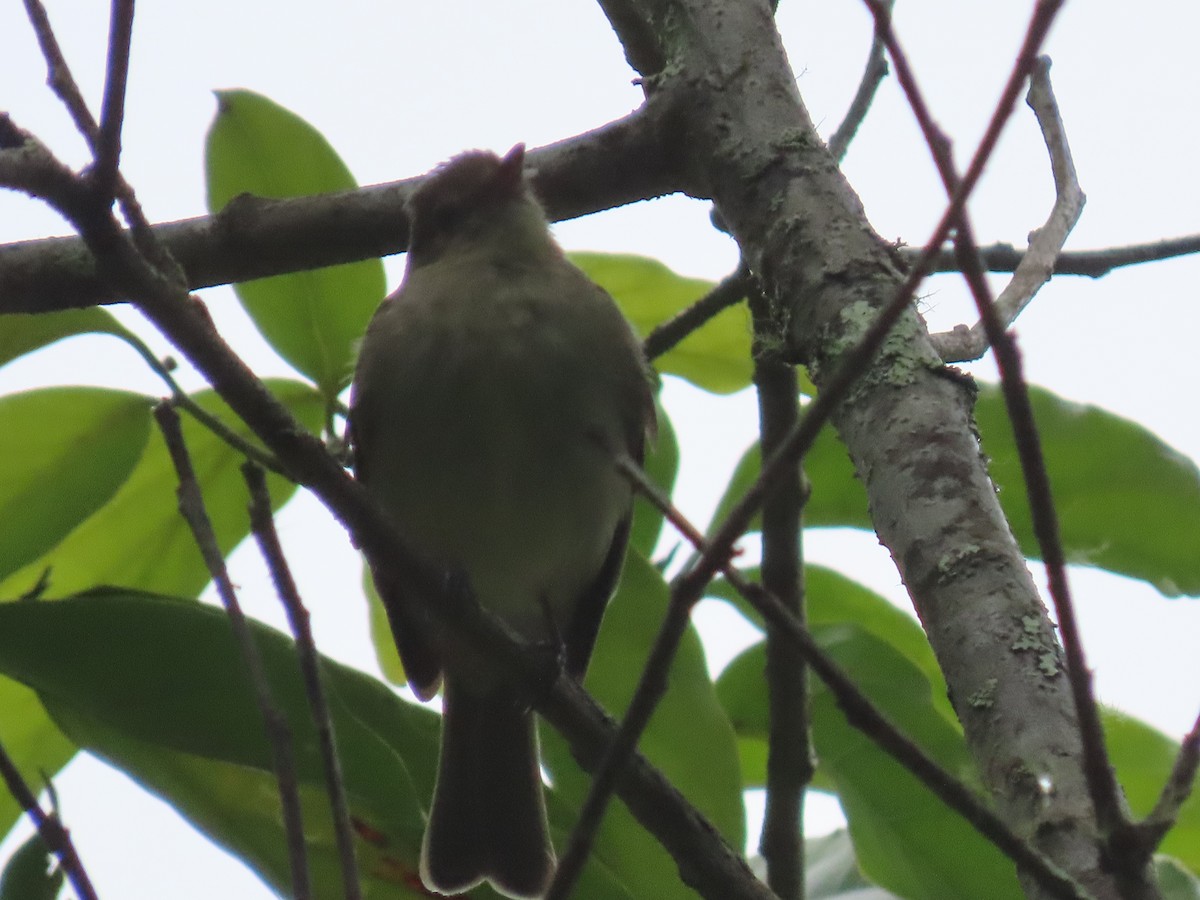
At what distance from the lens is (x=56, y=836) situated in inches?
65.2

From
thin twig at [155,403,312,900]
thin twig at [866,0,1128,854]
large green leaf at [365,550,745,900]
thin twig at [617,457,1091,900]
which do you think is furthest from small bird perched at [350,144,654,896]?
thin twig at [866,0,1128,854]

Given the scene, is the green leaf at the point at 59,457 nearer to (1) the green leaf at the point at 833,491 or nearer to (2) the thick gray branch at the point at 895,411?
(2) the thick gray branch at the point at 895,411

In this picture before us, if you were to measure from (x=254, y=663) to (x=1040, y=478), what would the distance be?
3.12 feet

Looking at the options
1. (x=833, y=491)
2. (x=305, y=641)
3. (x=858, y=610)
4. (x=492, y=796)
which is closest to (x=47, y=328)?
(x=305, y=641)

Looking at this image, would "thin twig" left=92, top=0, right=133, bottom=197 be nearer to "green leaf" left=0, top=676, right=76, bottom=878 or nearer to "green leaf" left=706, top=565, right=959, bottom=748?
"green leaf" left=0, top=676, right=76, bottom=878

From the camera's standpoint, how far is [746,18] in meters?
2.79

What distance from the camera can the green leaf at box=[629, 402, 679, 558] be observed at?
339 cm

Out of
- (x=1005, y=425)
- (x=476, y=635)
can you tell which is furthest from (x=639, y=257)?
(x=476, y=635)

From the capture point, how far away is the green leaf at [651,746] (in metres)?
2.62

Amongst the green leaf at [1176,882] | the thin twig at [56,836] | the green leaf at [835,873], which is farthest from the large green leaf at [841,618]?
the thin twig at [56,836]

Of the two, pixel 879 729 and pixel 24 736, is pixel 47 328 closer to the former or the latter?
pixel 24 736

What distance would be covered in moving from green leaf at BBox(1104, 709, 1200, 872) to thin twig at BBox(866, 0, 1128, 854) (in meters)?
1.94

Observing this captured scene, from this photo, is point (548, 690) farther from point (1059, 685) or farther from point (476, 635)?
point (1059, 685)

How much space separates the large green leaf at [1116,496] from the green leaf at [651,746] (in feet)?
1.84
